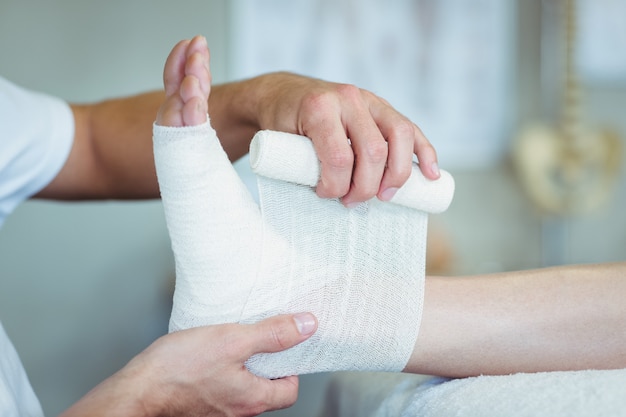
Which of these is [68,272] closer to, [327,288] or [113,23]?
[113,23]

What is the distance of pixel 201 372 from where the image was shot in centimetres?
70

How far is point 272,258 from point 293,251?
0.08ft

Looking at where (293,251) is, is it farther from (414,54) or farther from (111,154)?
(414,54)

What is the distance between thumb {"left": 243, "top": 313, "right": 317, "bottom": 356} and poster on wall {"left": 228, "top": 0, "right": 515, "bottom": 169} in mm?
1810

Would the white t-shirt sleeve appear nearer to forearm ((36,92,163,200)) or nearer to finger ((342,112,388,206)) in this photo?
forearm ((36,92,163,200))

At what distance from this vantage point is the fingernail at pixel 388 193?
731 mm

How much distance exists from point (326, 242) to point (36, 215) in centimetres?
166

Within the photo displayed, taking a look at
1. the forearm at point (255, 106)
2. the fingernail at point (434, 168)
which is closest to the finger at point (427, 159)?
the fingernail at point (434, 168)

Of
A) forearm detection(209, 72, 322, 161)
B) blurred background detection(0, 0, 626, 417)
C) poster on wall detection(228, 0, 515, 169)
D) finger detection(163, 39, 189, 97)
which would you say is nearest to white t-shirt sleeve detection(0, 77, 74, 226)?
forearm detection(209, 72, 322, 161)

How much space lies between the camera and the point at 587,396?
58 cm

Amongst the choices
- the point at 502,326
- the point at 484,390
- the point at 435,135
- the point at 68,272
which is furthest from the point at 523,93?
the point at 484,390

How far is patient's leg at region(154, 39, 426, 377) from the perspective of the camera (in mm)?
688

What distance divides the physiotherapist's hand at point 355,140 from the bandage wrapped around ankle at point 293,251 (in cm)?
2

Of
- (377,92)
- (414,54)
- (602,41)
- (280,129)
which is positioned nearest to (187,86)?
(280,129)
